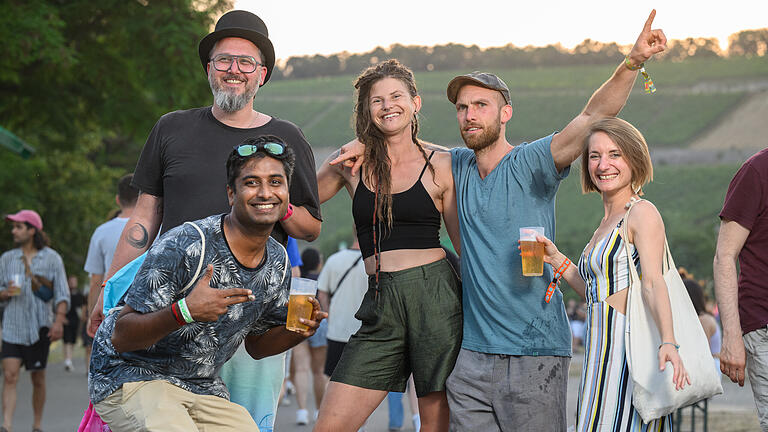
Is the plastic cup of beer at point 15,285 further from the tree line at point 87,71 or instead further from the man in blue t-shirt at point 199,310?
the man in blue t-shirt at point 199,310

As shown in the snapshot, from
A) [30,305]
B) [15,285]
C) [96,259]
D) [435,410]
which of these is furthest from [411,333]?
[30,305]

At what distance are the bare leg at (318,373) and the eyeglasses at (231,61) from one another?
619 centimetres

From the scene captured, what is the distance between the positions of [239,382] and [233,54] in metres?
1.69

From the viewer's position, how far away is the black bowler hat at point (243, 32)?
467 centimetres

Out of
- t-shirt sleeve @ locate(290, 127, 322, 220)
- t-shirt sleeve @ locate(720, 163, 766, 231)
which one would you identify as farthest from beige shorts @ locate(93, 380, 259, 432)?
t-shirt sleeve @ locate(720, 163, 766, 231)

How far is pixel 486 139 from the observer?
4.62 metres

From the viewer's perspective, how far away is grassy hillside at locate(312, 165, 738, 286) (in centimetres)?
5897

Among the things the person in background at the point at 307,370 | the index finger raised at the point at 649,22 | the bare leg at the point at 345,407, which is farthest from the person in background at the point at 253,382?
the person in background at the point at 307,370

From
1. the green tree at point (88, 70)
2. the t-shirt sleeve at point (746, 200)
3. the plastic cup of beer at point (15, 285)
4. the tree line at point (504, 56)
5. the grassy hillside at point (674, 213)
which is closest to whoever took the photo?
the t-shirt sleeve at point (746, 200)

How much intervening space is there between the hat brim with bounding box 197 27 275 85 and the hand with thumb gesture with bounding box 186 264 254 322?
167 centimetres

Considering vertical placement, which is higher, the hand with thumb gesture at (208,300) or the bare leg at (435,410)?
the hand with thumb gesture at (208,300)

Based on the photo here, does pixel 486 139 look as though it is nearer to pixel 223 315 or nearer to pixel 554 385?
pixel 554 385

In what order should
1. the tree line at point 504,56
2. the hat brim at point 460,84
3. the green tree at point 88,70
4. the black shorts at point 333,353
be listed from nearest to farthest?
the hat brim at point 460,84, the black shorts at point 333,353, the green tree at point 88,70, the tree line at point 504,56

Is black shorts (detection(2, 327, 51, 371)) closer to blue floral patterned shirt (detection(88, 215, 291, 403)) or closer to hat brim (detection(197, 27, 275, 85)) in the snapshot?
hat brim (detection(197, 27, 275, 85))
